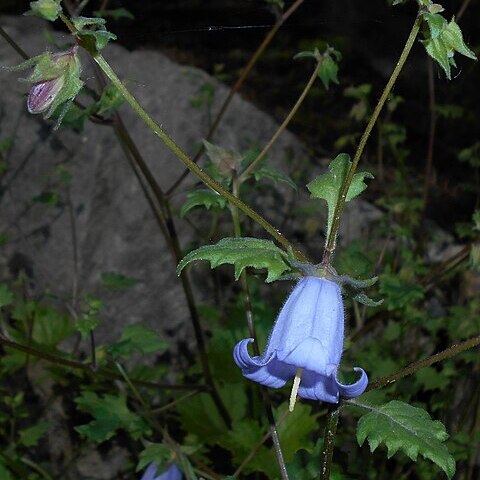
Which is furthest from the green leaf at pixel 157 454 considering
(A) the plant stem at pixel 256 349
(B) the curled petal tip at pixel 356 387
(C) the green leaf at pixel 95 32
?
(C) the green leaf at pixel 95 32

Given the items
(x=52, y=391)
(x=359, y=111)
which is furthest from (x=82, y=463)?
(x=359, y=111)

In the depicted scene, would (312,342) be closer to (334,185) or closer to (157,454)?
(334,185)

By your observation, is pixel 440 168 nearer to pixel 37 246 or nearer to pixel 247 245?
pixel 37 246

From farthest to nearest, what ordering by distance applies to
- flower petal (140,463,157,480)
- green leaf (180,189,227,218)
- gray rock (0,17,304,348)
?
gray rock (0,17,304,348), flower petal (140,463,157,480), green leaf (180,189,227,218)

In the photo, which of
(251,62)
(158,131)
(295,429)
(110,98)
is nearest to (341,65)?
(251,62)

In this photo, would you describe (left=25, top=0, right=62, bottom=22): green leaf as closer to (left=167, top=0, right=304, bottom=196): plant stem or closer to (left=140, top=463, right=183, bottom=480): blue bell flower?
(left=167, top=0, right=304, bottom=196): plant stem

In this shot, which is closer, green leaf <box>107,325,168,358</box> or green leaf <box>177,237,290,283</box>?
green leaf <box>177,237,290,283</box>

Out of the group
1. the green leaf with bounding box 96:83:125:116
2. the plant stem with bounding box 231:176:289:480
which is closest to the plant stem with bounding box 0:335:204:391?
the plant stem with bounding box 231:176:289:480

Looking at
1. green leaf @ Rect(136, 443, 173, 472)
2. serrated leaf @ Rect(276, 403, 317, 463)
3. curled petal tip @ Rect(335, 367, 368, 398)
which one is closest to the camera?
curled petal tip @ Rect(335, 367, 368, 398)
